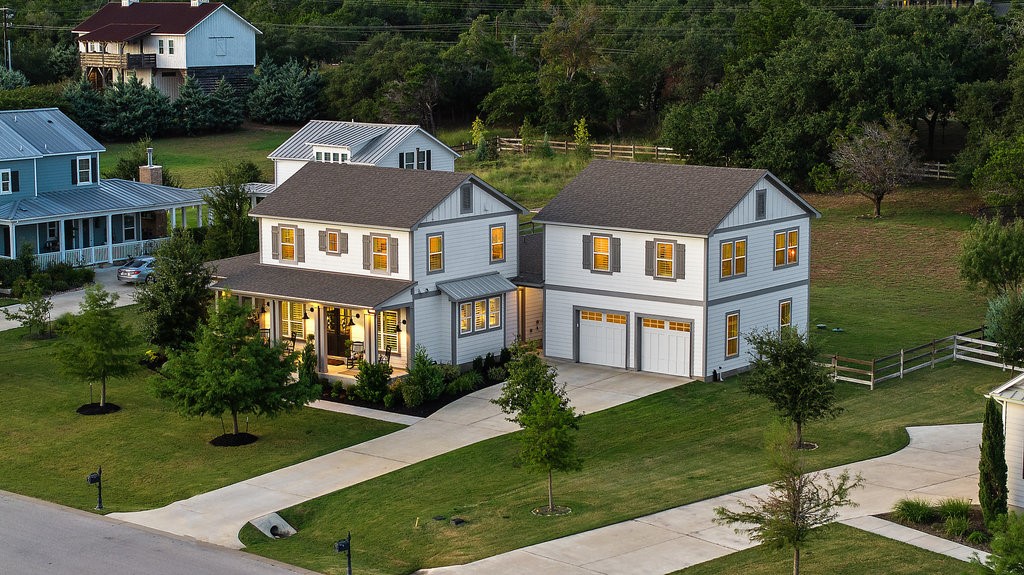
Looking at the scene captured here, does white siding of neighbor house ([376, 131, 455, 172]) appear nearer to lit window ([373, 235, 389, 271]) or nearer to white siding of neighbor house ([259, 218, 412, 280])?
white siding of neighbor house ([259, 218, 412, 280])

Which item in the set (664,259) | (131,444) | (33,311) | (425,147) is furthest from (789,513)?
(425,147)

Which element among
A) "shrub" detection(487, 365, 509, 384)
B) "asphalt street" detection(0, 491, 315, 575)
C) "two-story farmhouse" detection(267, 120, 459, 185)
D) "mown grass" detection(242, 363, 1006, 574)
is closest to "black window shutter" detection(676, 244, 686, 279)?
Result: "mown grass" detection(242, 363, 1006, 574)

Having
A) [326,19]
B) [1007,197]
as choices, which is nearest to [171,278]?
[1007,197]

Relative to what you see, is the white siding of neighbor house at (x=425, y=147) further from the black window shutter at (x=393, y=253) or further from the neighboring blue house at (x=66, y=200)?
the black window shutter at (x=393, y=253)

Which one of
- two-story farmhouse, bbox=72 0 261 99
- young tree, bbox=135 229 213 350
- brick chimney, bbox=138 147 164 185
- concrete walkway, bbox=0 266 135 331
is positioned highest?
two-story farmhouse, bbox=72 0 261 99

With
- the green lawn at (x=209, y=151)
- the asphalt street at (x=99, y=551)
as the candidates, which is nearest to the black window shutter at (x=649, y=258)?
the asphalt street at (x=99, y=551)

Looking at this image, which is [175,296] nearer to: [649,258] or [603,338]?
[603,338]
